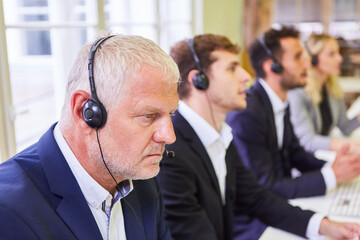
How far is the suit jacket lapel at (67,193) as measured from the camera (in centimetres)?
82

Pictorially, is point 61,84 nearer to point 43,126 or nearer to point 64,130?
point 43,126

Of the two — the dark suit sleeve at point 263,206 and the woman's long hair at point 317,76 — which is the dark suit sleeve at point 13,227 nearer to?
the dark suit sleeve at point 263,206

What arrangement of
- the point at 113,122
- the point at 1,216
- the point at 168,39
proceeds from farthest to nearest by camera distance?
1. the point at 168,39
2. the point at 113,122
3. the point at 1,216

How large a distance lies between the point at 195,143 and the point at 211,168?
0.33ft

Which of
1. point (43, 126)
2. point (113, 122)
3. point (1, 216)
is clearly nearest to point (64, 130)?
point (113, 122)

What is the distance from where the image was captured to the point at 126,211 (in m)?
0.98

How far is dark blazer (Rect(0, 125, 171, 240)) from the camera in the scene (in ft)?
2.40

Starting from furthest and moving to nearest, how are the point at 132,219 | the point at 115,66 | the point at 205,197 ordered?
1. the point at 205,197
2. the point at 132,219
3. the point at 115,66

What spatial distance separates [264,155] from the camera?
6.17 feet

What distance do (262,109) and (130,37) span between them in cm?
125

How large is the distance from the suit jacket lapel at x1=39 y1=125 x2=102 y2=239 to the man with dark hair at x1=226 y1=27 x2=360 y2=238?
1124mm

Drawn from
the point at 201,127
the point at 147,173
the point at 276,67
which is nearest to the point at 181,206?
the point at 201,127

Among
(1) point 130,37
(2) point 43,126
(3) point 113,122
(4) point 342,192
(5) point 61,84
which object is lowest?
(4) point 342,192

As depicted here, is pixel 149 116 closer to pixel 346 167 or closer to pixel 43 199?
pixel 43 199
